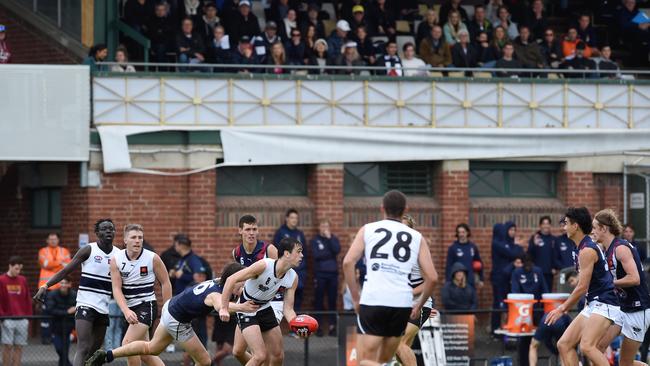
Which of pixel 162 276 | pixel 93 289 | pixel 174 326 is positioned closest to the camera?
pixel 174 326

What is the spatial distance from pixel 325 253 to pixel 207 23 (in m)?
4.99

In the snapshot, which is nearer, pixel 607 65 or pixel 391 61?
pixel 391 61

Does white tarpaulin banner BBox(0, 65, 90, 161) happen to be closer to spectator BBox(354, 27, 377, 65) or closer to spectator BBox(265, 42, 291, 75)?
spectator BBox(265, 42, 291, 75)

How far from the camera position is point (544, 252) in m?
25.3

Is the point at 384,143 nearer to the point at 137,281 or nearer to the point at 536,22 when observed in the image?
the point at 536,22

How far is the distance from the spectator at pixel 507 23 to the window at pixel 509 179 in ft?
8.96

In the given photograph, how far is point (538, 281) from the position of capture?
76.3 feet

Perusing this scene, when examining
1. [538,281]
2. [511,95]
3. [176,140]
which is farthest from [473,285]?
[176,140]

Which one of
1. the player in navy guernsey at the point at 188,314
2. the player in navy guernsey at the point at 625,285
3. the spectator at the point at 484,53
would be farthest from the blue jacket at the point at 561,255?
the player in navy guernsey at the point at 188,314

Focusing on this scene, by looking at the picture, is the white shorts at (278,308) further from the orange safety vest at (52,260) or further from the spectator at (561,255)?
the spectator at (561,255)

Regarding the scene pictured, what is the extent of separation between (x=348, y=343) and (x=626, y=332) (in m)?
5.79

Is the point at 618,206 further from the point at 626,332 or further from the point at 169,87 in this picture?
the point at 626,332

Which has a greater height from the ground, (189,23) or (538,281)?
(189,23)

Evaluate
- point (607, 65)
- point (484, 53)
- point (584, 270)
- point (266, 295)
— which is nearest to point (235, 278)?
point (266, 295)
